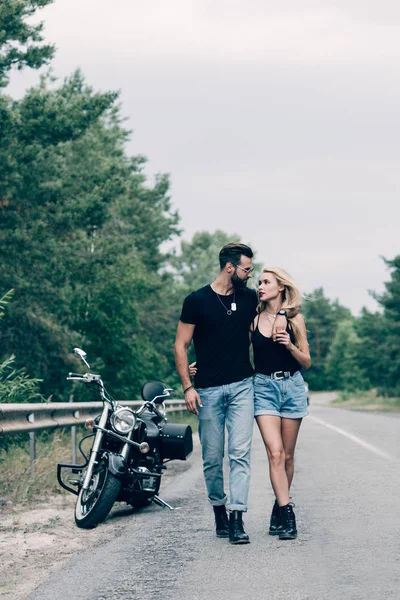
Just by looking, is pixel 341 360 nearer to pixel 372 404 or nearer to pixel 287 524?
pixel 372 404

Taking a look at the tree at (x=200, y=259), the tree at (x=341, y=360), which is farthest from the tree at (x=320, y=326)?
the tree at (x=200, y=259)

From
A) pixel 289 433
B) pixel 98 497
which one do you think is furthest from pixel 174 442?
pixel 289 433

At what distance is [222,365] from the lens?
7434 millimetres

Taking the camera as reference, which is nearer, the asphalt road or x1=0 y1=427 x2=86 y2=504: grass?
the asphalt road

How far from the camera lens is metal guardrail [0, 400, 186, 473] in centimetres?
966

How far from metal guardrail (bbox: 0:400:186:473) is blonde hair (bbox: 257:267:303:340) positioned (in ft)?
10.6

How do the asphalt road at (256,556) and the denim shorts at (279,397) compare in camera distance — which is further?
the denim shorts at (279,397)

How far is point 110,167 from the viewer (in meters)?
29.8

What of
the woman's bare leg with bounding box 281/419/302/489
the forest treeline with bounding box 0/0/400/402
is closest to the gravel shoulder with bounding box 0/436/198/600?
the woman's bare leg with bounding box 281/419/302/489

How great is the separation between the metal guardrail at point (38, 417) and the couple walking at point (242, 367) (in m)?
2.68

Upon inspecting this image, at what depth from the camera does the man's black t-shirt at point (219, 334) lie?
743 cm

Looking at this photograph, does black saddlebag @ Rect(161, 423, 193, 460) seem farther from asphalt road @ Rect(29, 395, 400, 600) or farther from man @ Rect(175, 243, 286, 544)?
man @ Rect(175, 243, 286, 544)

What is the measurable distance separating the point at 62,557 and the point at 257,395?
1835 millimetres

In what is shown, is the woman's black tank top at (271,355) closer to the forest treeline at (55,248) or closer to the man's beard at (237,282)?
the man's beard at (237,282)
